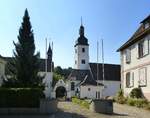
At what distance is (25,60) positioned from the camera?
31844 millimetres

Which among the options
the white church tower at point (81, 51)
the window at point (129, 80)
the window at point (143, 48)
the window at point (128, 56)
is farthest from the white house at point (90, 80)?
the window at point (143, 48)

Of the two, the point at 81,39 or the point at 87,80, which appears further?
the point at 81,39

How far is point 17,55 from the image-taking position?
32.3 meters

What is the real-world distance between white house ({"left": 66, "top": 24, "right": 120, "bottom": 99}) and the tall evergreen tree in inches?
1584

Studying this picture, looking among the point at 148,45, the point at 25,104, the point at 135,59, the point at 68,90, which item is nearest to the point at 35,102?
the point at 25,104

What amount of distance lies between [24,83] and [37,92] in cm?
792

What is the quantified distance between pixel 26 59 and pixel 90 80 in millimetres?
45967

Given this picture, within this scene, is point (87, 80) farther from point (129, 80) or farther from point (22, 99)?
point (22, 99)

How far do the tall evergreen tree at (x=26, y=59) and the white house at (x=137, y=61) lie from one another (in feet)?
32.2

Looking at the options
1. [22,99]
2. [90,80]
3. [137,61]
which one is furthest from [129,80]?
[90,80]

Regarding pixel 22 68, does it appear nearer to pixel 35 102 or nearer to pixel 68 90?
pixel 35 102

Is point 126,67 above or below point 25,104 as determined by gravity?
above

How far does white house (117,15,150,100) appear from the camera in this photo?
102 feet

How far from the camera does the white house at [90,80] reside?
2933 inches
